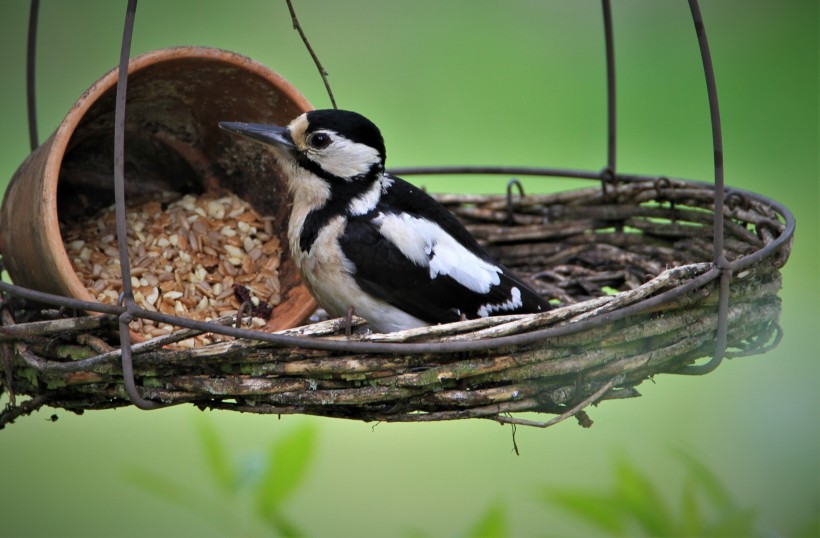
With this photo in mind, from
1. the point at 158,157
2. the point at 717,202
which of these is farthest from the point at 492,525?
the point at 158,157

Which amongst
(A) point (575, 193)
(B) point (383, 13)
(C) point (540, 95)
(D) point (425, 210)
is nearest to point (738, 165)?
(C) point (540, 95)

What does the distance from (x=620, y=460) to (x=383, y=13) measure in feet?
18.8

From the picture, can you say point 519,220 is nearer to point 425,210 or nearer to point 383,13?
point 425,210

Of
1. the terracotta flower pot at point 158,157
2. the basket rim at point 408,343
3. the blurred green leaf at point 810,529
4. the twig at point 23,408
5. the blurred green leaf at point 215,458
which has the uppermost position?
the terracotta flower pot at point 158,157

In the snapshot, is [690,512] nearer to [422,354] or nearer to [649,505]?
[649,505]

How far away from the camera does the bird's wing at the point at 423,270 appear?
2078 mm

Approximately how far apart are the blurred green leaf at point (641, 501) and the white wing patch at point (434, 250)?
2.98 feet

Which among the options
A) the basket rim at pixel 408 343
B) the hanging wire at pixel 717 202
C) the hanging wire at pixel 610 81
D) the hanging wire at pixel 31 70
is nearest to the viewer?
the basket rim at pixel 408 343

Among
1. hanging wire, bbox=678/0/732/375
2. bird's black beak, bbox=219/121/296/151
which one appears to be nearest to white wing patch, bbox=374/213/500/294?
bird's black beak, bbox=219/121/296/151

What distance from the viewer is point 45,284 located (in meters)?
2.12

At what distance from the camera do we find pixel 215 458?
1437 millimetres

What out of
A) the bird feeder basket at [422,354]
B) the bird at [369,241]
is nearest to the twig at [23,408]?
the bird feeder basket at [422,354]

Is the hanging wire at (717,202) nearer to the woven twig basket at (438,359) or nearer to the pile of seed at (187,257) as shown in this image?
the woven twig basket at (438,359)

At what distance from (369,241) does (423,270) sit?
0.13 meters
